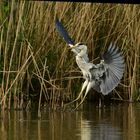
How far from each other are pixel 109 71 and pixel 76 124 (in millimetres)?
974

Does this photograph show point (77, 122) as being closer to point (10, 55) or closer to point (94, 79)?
point (94, 79)

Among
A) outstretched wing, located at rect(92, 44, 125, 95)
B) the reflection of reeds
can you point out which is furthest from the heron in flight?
the reflection of reeds

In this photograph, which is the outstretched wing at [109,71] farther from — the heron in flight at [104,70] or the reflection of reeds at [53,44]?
the reflection of reeds at [53,44]

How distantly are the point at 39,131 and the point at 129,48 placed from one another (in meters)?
3.06

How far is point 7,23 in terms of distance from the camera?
9.40m

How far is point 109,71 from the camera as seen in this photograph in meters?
8.27

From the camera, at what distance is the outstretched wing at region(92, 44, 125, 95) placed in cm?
810

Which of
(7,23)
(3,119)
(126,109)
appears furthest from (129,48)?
(3,119)

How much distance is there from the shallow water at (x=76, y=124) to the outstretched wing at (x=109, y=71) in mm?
368

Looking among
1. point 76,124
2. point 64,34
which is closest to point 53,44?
point 64,34

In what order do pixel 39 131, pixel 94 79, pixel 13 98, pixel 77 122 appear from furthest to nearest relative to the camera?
1. pixel 13 98
2. pixel 94 79
3. pixel 77 122
4. pixel 39 131

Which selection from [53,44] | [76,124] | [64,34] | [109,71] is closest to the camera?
[76,124]

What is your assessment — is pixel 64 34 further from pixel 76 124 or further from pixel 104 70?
pixel 76 124

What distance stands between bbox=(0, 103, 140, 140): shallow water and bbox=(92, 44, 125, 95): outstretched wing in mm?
368
